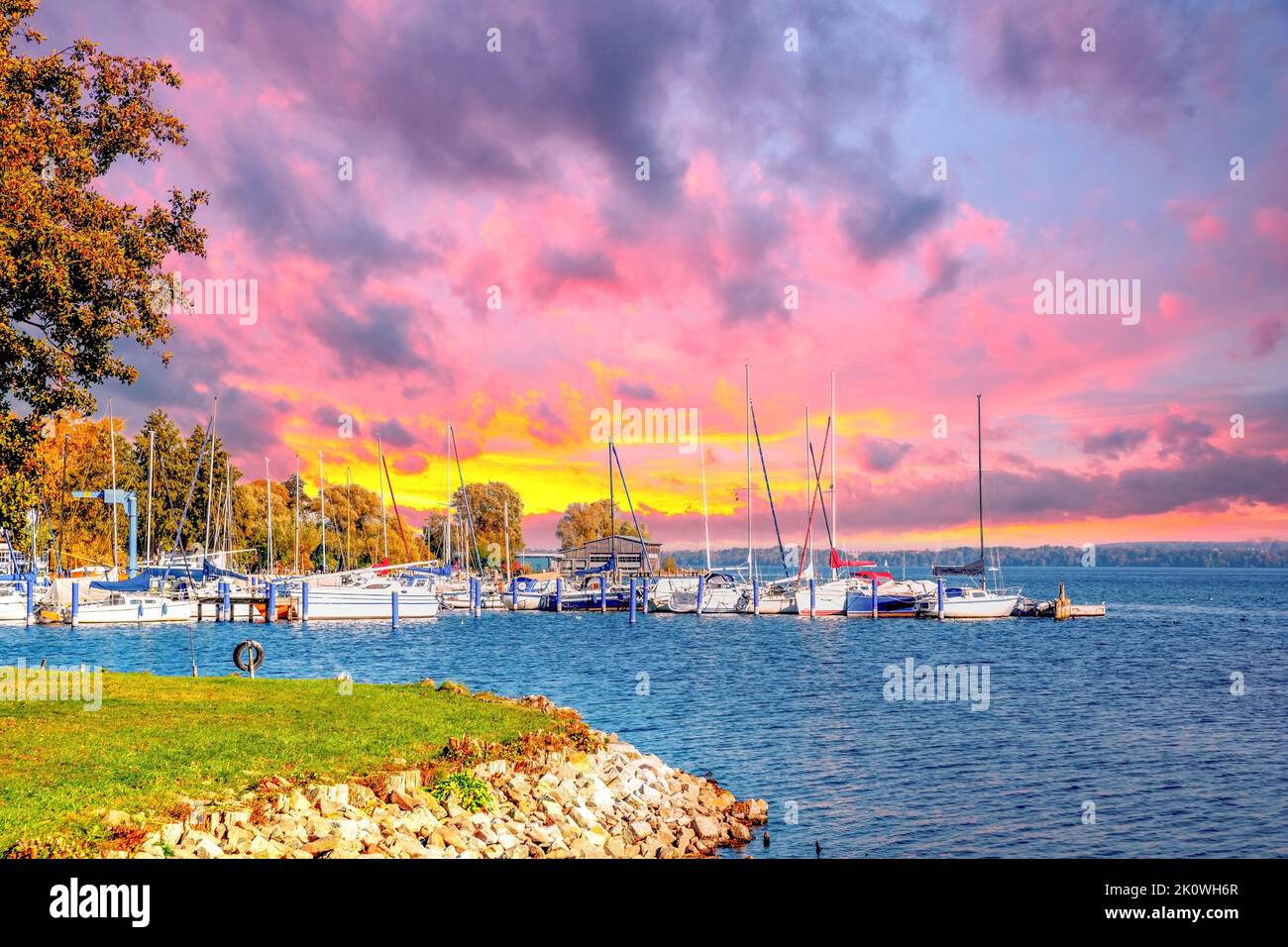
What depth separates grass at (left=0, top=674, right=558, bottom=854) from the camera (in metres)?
14.2

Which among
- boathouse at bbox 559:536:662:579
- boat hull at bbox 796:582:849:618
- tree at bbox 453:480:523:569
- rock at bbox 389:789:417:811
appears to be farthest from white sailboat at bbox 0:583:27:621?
tree at bbox 453:480:523:569

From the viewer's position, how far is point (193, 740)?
61.9 feet

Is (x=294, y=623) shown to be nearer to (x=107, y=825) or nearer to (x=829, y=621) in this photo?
(x=829, y=621)

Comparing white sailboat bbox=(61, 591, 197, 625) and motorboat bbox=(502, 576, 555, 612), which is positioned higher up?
white sailboat bbox=(61, 591, 197, 625)

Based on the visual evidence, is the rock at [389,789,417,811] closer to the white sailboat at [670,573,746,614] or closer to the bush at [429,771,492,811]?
the bush at [429,771,492,811]

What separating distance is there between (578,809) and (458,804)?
2.63 m

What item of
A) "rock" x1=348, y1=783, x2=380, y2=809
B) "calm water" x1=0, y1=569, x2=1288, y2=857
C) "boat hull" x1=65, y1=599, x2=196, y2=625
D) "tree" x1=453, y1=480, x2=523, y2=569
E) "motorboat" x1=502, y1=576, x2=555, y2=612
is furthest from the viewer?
"tree" x1=453, y1=480, x2=523, y2=569

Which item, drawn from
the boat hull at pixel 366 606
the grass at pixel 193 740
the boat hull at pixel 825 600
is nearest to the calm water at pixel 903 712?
the boat hull at pixel 366 606

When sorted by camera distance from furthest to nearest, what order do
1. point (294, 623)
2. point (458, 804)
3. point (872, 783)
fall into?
point (294, 623), point (872, 783), point (458, 804)

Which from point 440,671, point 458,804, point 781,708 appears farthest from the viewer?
point 440,671

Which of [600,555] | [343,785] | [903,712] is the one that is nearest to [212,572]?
[600,555]

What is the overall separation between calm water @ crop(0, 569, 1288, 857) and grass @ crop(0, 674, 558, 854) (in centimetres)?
746
